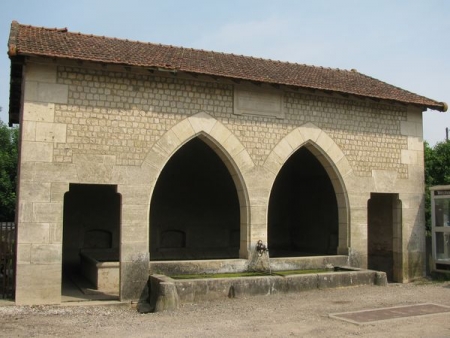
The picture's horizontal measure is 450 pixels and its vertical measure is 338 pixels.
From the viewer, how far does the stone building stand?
949cm

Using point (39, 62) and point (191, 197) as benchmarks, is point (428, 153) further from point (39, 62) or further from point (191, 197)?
point (39, 62)

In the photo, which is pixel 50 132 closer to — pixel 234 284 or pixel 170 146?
pixel 170 146

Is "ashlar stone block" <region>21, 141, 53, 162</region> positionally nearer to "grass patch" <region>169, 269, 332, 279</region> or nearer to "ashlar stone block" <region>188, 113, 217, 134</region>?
"ashlar stone block" <region>188, 113, 217, 134</region>

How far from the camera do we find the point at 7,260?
966 centimetres

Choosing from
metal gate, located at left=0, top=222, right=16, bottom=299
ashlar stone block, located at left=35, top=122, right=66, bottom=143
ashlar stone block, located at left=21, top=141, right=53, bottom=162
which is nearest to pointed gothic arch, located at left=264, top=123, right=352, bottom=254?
ashlar stone block, located at left=35, top=122, right=66, bottom=143

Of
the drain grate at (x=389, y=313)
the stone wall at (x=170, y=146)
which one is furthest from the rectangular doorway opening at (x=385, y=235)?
the drain grate at (x=389, y=313)

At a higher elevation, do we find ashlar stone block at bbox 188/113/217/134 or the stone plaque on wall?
the stone plaque on wall

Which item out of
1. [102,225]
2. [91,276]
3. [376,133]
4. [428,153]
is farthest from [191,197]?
[428,153]

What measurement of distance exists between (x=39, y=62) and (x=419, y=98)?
9.40m

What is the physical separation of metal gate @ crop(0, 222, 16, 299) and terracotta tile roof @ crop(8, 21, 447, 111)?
133 inches

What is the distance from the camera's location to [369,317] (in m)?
8.00

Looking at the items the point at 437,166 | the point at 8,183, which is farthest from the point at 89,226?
the point at 437,166

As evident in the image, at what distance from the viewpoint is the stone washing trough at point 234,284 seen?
351 inches

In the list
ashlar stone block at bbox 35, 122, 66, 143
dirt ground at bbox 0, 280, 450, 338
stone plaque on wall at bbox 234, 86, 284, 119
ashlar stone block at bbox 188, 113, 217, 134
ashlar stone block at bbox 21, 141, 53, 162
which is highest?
stone plaque on wall at bbox 234, 86, 284, 119
